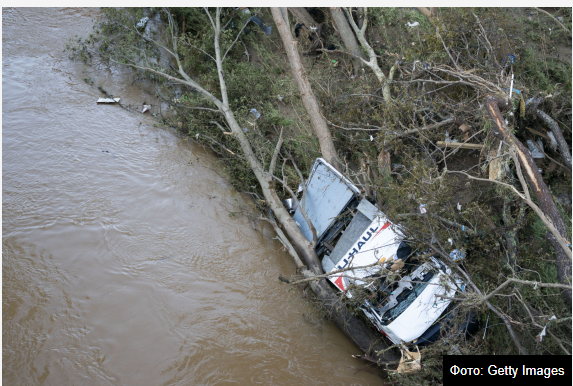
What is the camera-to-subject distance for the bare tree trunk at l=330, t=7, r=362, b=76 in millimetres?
7883

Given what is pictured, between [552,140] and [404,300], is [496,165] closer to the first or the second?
[552,140]

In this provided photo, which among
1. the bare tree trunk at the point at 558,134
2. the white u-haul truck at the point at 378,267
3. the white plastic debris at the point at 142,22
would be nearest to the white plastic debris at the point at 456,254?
the white u-haul truck at the point at 378,267

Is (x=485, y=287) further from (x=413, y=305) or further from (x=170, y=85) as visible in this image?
(x=170, y=85)

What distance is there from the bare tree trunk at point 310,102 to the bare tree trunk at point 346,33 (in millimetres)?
1167

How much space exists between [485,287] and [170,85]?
25.2 feet

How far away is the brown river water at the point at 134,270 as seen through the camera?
16.0 ft

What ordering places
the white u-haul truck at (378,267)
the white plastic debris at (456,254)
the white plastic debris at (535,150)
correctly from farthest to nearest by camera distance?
the white plastic debris at (535,150), the white plastic debris at (456,254), the white u-haul truck at (378,267)

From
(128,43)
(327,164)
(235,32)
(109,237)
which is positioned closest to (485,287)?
(327,164)

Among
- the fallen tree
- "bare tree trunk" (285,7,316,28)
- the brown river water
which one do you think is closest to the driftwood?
the fallen tree

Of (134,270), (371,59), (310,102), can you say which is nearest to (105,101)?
(134,270)

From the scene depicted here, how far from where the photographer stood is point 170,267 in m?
5.98

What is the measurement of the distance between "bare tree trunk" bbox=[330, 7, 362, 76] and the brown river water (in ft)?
11.7

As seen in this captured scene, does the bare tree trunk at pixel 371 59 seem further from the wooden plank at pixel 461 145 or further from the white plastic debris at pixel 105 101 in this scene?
the white plastic debris at pixel 105 101

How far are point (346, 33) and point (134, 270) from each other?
603cm
